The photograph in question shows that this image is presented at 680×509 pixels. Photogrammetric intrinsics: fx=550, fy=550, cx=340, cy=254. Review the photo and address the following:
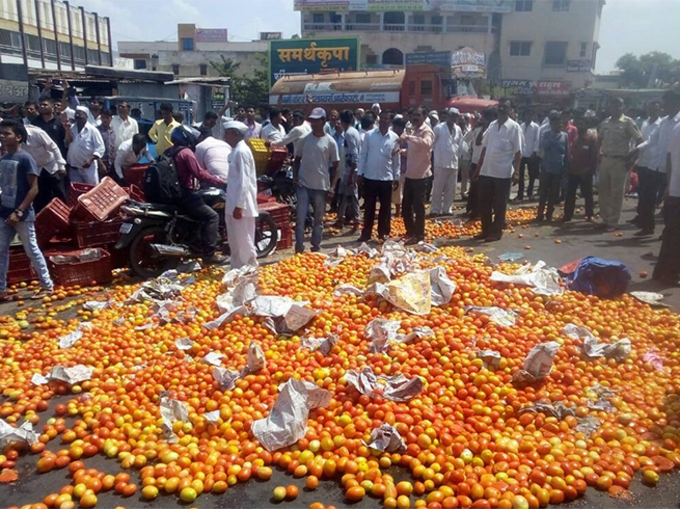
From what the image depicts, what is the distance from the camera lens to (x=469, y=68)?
26.8 metres

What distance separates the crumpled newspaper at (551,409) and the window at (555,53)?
54.6 metres

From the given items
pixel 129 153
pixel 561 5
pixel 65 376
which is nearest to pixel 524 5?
pixel 561 5

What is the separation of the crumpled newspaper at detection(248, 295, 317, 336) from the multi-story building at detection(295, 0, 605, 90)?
49.9 metres

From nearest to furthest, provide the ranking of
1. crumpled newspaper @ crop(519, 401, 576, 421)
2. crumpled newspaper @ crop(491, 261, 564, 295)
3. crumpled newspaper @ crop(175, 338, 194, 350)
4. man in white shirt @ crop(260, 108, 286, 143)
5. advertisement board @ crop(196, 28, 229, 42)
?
1. crumpled newspaper @ crop(519, 401, 576, 421)
2. crumpled newspaper @ crop(175, 338, 194, 350)
3. crumpled newspaper @ crop(491, 261, 564, 295)
4. man in white shirt @ crop(260, 108, 286, 143)
5. advertisement board @ crop(196, 28, 229, 42)

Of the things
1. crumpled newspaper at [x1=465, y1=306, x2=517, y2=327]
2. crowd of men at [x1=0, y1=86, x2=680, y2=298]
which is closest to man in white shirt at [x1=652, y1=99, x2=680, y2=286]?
crowd of men at [x1=0, y1=86, x2=680, y2=298]

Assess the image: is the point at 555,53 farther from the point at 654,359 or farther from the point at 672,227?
the point at 654,359

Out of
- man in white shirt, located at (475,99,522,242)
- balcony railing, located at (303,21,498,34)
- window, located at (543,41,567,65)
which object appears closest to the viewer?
man in white shirt, located at (475,99,522,242)

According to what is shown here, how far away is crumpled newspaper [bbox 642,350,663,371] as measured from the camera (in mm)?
4605

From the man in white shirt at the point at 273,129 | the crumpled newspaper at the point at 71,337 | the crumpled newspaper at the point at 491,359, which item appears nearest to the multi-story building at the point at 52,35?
the man in white shirt at the point at 273,129

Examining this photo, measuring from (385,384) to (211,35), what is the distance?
74801 millimetres

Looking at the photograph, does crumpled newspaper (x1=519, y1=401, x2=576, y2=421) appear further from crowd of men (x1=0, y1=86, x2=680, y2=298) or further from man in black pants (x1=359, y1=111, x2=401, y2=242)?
man in black pants (x1=359, y1=111, x2=401, y2=242)

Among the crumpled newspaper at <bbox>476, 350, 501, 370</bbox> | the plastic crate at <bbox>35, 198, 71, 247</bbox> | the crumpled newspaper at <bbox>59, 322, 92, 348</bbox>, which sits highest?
the plastic crate at <bbox>35, 198, 71, 247</bbox>

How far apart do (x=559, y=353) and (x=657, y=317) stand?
5.24 ft

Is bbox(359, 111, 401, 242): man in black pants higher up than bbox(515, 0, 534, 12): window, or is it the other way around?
bbox(515, 0, 534, 12): window
